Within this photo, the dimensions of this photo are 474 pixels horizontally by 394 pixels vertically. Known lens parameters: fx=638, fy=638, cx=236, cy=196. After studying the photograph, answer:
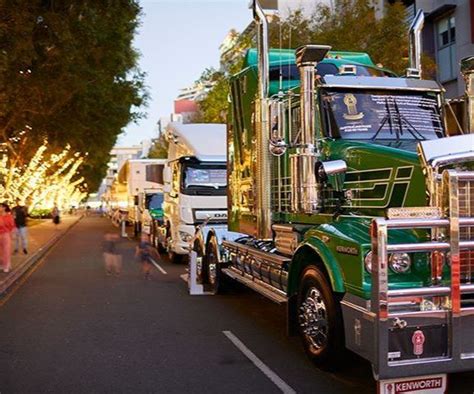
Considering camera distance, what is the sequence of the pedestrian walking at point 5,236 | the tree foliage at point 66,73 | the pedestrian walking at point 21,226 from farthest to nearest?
1. the pedestrian walking at point 21,226
2. the pedestrian walking at point 5,236
3. the tree foliage at point 66,73

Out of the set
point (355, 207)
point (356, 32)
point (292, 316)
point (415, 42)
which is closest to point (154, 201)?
point (356, 32)

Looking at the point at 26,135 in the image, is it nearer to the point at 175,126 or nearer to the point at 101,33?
the point at 101,33

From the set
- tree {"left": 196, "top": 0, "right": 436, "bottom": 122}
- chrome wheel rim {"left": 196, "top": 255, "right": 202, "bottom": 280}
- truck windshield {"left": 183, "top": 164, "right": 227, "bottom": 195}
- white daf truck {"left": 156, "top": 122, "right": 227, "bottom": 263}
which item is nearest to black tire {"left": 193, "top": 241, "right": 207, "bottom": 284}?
chrome wheel rim {"left": 196, "top": 255, "right": 202, "bottom": 280}

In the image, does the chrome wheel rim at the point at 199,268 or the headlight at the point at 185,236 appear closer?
the chrome wheel rim at the point at 199,268

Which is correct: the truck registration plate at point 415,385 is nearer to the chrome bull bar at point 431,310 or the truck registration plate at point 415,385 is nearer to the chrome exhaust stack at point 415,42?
the chrome bull bar at point 431,310

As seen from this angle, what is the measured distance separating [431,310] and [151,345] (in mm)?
4028

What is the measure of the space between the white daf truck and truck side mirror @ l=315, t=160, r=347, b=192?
8.36m

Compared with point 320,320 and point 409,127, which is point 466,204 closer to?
point 320,320

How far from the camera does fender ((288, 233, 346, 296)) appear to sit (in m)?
5.59

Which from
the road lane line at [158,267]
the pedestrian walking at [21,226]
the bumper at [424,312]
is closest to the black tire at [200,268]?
the road lane line at [158,267]

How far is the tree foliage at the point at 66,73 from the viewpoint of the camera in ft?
43.3

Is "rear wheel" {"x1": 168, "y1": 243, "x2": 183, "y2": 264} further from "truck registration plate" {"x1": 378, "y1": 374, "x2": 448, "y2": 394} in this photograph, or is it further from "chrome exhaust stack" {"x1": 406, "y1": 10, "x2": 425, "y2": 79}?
"truck registration plate" {"x1": 378, "y1": 374, "x2": 448, "y2": 394}

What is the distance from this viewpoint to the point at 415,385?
4.79 meters

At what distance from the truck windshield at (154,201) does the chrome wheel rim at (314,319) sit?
18.2 metres
